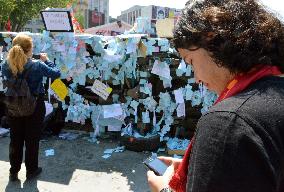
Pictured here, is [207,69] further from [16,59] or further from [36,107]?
[36,107]

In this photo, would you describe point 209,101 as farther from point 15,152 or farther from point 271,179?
point 271,179

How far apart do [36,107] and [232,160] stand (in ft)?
13.4

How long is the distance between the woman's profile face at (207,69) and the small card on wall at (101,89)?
17.2 ft

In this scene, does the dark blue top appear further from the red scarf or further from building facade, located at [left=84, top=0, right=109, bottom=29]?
building facade, located at [left=84, top=0, right=109, bottom=29]

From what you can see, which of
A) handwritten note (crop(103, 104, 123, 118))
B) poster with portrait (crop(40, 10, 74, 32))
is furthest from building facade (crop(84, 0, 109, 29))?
handwritten note (crop(103, 104, 123, 118))

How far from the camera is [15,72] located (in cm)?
457

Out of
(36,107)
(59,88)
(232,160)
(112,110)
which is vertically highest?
(232,160)

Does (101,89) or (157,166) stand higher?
(157,166)

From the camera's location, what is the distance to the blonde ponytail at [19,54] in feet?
14.8

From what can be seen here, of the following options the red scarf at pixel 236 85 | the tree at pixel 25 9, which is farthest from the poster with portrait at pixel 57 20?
the tree at pixel 25 9

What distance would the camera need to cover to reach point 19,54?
4492mm

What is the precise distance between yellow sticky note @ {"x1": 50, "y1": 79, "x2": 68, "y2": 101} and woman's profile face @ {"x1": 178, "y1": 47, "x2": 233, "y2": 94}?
553cm

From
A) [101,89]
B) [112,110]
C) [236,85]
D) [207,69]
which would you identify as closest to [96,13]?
[101,89]

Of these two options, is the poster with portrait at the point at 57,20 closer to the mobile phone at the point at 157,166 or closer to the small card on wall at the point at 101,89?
the small card on wall at the point at 101,89
